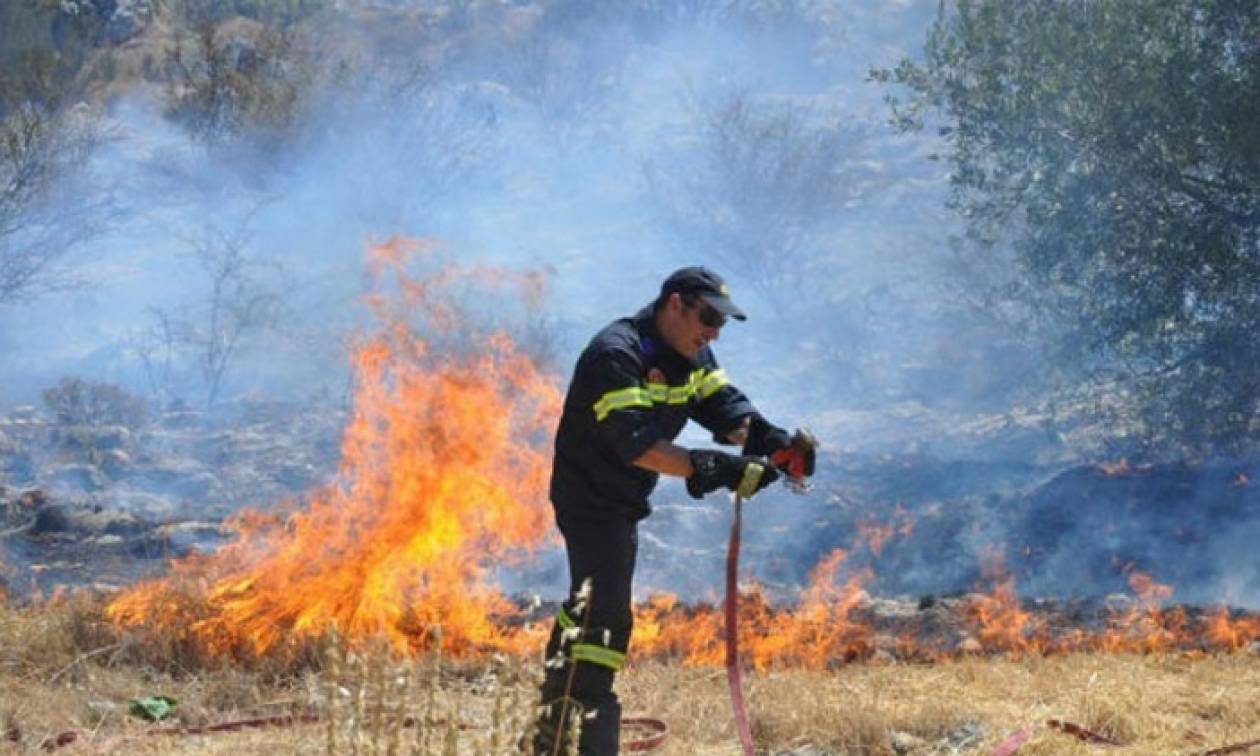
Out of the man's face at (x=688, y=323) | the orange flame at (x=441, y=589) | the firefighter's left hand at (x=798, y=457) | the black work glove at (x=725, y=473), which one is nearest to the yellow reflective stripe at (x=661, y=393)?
the man's face at (x=688, y=323)

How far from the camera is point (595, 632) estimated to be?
4.86 metres

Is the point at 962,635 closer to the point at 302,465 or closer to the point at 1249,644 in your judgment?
Answer: the point at 1249,644

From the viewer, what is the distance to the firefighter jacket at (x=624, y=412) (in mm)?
4699

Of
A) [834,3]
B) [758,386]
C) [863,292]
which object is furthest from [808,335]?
[834,3]

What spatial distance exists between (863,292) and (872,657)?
1329 cm

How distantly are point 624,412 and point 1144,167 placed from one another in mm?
8440

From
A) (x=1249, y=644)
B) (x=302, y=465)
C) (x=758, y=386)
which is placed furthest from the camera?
(x=758, y=386)

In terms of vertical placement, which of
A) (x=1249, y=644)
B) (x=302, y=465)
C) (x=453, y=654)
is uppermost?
(x=302, y=465)

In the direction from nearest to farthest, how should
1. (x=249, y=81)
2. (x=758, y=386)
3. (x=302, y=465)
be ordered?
(x=302, y=465), (x=758, y=386), (x=249, y=81)

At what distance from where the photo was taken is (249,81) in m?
19.7

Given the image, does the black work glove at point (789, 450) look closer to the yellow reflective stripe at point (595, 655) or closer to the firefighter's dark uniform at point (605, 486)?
the firefighter's dark uniform at point (605, 486)

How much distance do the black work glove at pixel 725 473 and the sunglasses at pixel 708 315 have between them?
543 millimetres

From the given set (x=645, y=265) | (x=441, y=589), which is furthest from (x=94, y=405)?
(x=441, y=589)

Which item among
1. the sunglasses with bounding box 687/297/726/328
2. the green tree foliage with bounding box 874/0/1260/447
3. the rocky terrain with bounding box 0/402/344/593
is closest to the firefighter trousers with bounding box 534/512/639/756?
the sunglasses with bounding box 687/297/726/328
